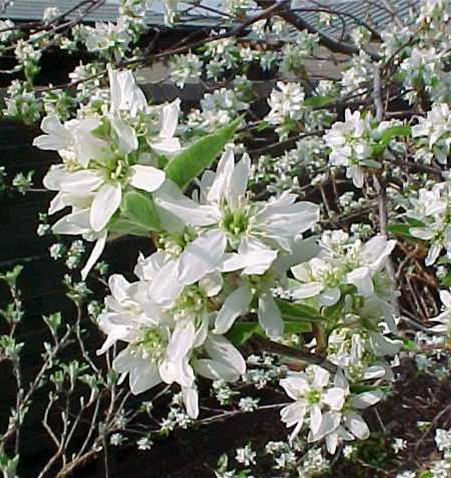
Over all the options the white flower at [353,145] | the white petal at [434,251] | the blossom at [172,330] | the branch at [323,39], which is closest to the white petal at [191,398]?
the blossom at [172,330]

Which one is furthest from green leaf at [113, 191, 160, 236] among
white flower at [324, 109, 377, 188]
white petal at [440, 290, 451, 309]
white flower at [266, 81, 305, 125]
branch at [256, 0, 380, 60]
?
branch at [256, 0, 380, 60]

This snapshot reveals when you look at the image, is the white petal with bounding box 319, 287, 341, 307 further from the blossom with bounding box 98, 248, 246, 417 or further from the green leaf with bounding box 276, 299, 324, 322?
the blossom with bounding box 98, 248, 246, 417

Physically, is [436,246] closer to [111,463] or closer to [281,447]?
[281,447]

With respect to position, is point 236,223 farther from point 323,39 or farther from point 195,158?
point 323,39

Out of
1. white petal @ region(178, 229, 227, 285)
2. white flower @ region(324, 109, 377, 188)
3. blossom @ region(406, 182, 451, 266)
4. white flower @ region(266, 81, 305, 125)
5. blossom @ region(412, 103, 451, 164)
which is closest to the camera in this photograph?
white petal @ region(178, 229, 227, 285)

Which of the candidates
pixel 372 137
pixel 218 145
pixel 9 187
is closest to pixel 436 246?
pixel 372 137
